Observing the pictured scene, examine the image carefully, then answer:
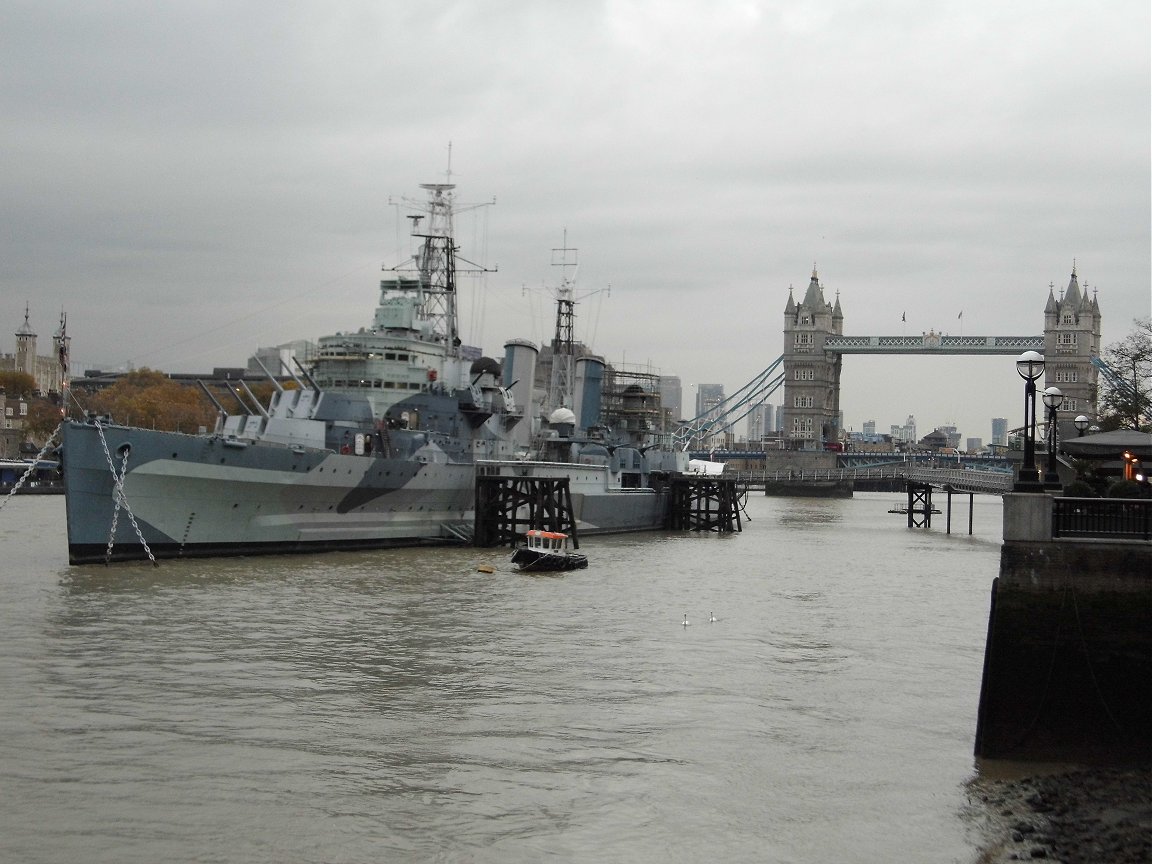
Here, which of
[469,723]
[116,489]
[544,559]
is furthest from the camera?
[544,559]

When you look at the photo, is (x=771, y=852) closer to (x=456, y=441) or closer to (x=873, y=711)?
(x=873, y=711)

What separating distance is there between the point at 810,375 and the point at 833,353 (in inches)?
154

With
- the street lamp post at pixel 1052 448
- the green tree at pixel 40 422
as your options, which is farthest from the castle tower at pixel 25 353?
the street lamp post at pixel 1052 448

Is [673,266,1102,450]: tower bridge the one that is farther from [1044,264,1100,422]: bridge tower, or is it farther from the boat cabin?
the boat cabin

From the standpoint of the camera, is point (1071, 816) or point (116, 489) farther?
point (116, 489)

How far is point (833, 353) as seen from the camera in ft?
492

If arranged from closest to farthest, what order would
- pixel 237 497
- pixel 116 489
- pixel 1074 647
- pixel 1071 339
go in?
pixel 1074 647
pixel 116 489
pixel 237 497
pixel 1071 339

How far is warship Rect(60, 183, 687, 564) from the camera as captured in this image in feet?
92.3

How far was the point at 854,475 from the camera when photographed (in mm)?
104812

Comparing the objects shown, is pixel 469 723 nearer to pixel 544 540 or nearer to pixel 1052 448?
pixel 1052 448

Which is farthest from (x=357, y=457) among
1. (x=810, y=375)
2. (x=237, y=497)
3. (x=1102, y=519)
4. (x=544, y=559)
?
(x=810, y=375)

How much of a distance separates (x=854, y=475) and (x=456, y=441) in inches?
2763

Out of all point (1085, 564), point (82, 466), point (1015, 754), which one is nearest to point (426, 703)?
point (1015, 754)

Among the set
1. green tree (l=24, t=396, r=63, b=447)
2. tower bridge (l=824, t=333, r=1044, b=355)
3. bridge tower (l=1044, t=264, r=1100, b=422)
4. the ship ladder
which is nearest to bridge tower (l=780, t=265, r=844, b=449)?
tower bridge (l=824, t=333, r=1044, b=355)
